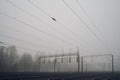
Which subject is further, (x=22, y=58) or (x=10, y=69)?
(x=22, y=58)

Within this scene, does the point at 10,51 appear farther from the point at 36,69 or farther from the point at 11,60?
the point at 36,69

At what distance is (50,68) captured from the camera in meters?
77.8

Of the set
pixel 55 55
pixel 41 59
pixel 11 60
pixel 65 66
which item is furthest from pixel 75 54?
pixel 65 66

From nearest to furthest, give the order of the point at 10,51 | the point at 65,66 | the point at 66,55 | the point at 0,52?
the point at 0,52 < the point at 10,51 < the point at 66,55 < the point at 65,66

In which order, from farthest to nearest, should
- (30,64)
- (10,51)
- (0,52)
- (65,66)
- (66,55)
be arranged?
1. (65,66)
2. (30,64)
3. (66,55)
4. (10,51)
5. (0,52)

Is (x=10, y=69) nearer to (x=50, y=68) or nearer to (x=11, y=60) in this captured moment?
(x=11, y=60)

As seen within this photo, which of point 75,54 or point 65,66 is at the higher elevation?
point 75,54

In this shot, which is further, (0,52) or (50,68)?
(50,68)

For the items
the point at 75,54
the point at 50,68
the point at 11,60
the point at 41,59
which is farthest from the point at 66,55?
the point at 50,68

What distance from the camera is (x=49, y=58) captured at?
179 feet

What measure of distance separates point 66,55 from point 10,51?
16072 mm

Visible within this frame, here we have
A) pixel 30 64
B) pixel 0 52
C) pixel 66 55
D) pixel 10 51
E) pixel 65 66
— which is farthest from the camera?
pixel 65 66

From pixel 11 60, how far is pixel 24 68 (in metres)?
4.57

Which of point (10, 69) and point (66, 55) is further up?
point (66, 55)
